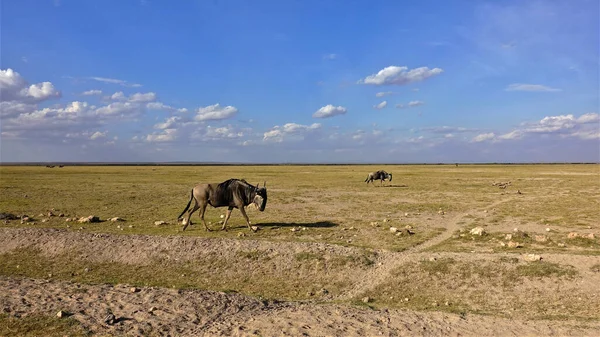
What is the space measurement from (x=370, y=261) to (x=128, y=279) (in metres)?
7.69

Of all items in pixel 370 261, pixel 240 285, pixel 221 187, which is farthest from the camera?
pixel 221 187

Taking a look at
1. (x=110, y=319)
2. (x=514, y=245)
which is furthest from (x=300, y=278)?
(x=514, y=245)

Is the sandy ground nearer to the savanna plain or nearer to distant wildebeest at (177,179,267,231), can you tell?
the savanna plain

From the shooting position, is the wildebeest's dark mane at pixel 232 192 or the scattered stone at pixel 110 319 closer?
the scattered stone at pixel 110 319

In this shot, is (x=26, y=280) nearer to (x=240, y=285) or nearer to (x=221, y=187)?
(x=240, y=285)

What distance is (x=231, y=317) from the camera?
369 inches

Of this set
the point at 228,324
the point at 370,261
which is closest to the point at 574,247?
the point at 370,261

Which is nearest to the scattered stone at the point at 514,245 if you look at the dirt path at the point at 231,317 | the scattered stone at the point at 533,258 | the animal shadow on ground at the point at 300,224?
the scattered stone at the point at 533,258

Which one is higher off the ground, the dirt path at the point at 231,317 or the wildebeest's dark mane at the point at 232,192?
the wildebeest's dark mane at the point at 232,192

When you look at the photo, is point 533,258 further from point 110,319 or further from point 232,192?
point 232,192

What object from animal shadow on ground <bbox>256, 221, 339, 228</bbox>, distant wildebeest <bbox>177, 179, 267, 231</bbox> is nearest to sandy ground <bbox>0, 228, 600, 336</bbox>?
distant wildebeest <bbox>177, 179, 267, 231</bbox>

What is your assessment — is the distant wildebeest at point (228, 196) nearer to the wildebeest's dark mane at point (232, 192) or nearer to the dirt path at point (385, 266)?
the wildebeest's dark mane at point (232, 192)

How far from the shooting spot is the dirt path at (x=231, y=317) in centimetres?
860

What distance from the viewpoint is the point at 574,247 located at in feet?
48.9
